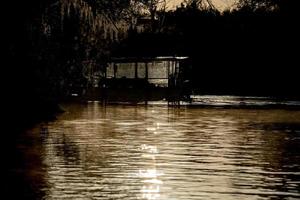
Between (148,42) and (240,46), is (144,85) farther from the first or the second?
(240,46)

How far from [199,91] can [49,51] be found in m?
34.1

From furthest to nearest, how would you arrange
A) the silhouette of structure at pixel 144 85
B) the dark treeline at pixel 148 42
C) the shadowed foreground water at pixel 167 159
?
the silhouette of structure at pixel 144 85
the dark treeline at pixel 148 42
the shadowed foreground water at pixel 167 159

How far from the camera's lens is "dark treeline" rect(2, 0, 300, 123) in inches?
1085

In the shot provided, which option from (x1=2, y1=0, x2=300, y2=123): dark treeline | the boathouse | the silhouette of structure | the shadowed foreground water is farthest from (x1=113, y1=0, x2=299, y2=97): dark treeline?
the shadowed foreground water

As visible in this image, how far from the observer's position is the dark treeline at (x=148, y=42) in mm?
27562

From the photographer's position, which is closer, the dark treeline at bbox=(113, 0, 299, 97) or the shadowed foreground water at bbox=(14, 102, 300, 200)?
the shadowed foreground water at bbox=(14, 102, 300, 200)

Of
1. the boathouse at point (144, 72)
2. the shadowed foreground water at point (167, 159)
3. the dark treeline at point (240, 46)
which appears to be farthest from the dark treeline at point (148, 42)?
the shadowed foreground water at point (167, 159)

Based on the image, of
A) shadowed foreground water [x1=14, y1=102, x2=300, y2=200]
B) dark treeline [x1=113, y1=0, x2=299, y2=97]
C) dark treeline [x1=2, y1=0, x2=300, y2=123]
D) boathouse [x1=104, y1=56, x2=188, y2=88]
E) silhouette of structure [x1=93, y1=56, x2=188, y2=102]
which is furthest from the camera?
dark treeline [x1=113, y1=0, x2=299, y2=97]

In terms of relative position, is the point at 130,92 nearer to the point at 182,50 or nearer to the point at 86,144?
the point at 182,50

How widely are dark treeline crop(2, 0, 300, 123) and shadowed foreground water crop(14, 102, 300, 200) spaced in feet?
8.27

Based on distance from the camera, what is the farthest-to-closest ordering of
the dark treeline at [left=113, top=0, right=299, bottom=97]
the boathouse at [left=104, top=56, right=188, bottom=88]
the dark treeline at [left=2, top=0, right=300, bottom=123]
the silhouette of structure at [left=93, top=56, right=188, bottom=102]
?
the dark treeline at [left=113, top=0, right=299, bottom=97] → the boathouse at [left=104, top=56, right=188, bottom=88] → the silhouette of structure at [left=93, top=56, right=188, bottom=102] → the dark treeline at [left=2, top=0, right=300, bottom=123]

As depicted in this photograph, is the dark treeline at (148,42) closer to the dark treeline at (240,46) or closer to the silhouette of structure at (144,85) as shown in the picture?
the dark treeline at (240,46)

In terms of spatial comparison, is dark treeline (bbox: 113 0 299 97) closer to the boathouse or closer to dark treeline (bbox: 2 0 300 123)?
dark treeline (bbox: 2 0 300 123)

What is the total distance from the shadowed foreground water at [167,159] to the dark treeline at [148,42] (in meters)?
2.52
